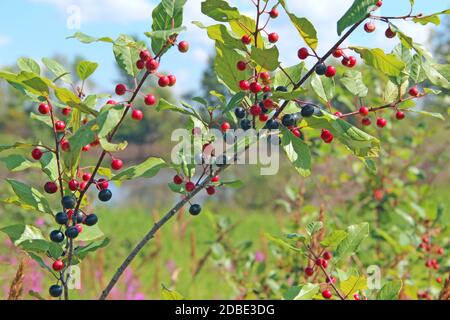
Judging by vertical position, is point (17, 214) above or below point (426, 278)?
above

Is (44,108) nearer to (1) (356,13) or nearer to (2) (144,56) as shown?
(2) (144,56)

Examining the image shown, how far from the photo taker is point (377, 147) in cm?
141

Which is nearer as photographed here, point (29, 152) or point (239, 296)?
point (29, 152)

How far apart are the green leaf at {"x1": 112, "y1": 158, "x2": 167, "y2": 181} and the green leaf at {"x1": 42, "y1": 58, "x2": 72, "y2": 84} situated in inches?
10.3

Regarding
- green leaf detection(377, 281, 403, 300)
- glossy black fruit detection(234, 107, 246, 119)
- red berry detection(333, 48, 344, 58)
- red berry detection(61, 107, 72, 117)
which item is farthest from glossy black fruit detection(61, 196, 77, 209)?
green leaf detection(377, 281, 403, 300)

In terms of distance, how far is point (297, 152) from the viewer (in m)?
1.42

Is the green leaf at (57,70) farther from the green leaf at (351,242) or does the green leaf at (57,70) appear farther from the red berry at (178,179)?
the green leaf at (351,242)

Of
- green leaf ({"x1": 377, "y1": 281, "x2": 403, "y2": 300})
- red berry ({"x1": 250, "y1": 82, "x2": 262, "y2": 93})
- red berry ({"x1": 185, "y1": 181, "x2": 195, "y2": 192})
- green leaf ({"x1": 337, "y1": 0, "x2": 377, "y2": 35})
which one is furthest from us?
green leaf ({"x1": 377, "y1": 281, "x2": 403, "y2": 300})

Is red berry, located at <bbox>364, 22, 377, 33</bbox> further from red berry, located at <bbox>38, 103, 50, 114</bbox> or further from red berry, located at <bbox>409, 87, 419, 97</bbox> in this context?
red berry, located at <bbox>38, 103, 50, 114</bbox>

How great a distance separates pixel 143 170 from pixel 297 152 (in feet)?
1.27

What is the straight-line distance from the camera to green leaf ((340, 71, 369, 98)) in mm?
1593

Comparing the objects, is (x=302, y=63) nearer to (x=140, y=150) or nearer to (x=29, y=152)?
(x=29, y=152)

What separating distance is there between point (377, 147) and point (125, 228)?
41.0 ft
